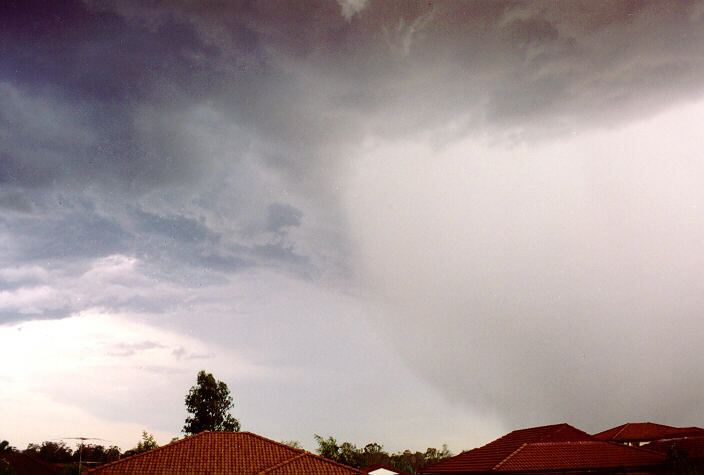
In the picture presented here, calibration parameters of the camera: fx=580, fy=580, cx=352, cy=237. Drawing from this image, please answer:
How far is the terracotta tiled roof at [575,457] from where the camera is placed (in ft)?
142

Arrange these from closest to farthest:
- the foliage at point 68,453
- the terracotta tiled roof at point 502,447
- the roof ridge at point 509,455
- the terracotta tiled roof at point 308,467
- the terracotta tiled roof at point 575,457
Answer: 1. the terracotta tiled roof at point 308,467
2. the terracotta tiled roof at point 575,457
3. the roof ridge at point 509,455
4. the terracotta tiled roof at point 502,447
5. the foliage at point 68,453

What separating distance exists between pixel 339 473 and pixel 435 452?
4534 inches

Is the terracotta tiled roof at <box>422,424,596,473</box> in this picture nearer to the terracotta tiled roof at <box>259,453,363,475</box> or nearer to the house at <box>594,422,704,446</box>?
the terracotta tiled roof at <box>259,453,363,475</box>

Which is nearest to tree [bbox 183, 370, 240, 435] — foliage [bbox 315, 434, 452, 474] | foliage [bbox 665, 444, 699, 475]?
foliage [bbox 315, 434, 452, 474]

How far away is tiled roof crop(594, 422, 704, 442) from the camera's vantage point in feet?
225

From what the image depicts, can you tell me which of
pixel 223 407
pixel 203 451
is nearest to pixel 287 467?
pixel 203 451

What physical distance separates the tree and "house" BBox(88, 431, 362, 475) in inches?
1441

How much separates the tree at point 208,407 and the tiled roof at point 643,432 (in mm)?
50298

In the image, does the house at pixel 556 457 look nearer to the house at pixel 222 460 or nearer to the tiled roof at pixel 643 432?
the house at pixel 222 460

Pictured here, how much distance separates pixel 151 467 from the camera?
43.2 metres

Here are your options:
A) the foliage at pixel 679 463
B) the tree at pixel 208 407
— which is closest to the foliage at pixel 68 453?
the tree at pixel 208 407

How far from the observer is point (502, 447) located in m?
52.1

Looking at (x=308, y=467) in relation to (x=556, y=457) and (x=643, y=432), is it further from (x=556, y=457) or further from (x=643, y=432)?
(x=643, y=432)

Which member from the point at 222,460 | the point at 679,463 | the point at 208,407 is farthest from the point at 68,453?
the point at 679,463
